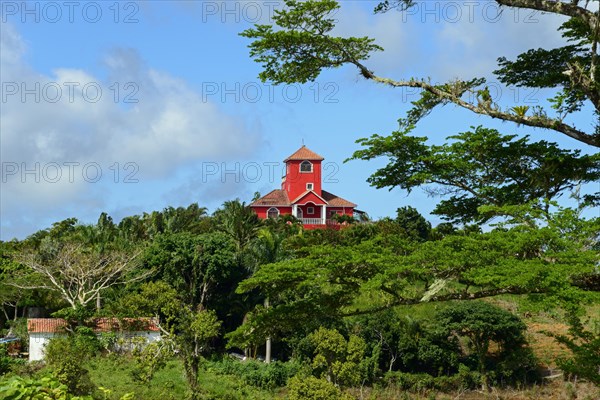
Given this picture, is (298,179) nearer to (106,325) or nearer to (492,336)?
(106,325)

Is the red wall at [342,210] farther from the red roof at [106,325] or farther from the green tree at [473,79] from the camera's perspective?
the green tree at [473,79]

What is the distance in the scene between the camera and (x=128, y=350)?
27.7m

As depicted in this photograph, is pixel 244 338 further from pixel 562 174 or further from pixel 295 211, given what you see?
pixel 295 211

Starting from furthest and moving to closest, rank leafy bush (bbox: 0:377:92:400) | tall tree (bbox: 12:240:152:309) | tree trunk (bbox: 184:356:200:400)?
tall tree (bbox: 12:240:152:309) → tree trunk (bbox: 184:356:200:400) → leafy bush (bbox: 0:377:92:400)

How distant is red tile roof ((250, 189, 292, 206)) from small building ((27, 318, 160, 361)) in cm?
2182

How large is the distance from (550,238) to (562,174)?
3237 millimetres

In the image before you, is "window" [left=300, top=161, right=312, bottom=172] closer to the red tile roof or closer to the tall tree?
the red tile roof

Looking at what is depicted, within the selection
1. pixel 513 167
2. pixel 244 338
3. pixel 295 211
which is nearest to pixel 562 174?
pixel 513 167

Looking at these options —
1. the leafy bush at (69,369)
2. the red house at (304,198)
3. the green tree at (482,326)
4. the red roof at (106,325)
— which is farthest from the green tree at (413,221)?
the leafy bush at (69,369)

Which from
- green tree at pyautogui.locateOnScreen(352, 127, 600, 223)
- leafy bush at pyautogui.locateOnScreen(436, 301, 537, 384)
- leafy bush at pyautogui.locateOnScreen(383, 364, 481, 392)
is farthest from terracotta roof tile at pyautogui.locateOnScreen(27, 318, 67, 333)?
green tree at pyautogui.locateOnScreen(352, 127, 600, 223)

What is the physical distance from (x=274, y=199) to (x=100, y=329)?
2326cm

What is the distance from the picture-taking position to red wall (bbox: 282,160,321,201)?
50344 millimetres

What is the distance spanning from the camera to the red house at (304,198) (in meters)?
49.5

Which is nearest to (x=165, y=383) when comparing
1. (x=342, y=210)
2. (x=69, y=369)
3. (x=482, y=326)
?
(x=69, y=369)
